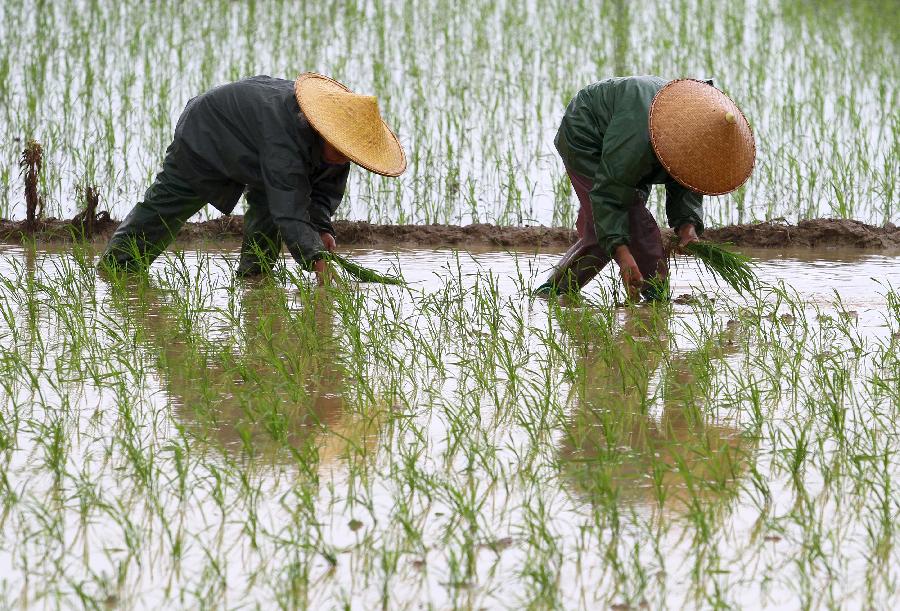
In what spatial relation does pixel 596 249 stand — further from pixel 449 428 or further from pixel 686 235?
pixel 449 428

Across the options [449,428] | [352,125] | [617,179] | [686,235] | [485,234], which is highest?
[352,125]

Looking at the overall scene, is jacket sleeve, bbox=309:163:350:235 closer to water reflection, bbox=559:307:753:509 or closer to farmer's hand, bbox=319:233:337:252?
farmer's hand, bbox=319:233:337:252

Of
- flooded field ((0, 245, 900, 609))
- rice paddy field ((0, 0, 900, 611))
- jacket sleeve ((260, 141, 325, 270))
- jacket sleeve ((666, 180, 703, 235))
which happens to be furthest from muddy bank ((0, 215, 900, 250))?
flooded field ((0, 245, 900, 609))

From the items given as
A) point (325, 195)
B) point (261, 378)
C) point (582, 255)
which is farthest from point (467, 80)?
point (261, 378)

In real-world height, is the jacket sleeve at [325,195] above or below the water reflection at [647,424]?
above

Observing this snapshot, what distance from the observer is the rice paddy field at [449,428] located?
2.33 meters

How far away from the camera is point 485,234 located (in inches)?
257

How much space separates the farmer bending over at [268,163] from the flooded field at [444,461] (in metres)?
0.55

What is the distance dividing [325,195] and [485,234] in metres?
1.39

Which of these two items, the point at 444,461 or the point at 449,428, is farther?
the point at 449,428

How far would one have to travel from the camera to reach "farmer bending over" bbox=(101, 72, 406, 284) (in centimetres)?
477

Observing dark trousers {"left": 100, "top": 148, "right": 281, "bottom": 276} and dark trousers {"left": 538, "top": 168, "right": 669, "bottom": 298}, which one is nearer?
dark trousers {"left": 538, "top": 168, "right": 669, "bottom": 298}

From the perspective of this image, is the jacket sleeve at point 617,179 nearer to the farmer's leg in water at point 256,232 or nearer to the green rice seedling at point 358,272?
the green rice seedling at point 358,272

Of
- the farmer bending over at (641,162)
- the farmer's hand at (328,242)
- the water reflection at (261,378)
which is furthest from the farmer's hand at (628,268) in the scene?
the farmer's hand at (328,242)
